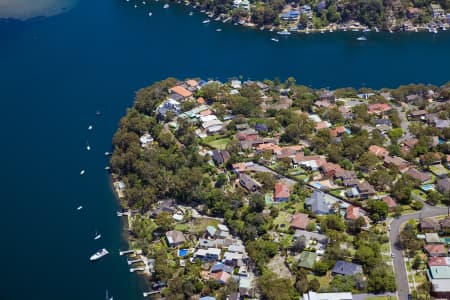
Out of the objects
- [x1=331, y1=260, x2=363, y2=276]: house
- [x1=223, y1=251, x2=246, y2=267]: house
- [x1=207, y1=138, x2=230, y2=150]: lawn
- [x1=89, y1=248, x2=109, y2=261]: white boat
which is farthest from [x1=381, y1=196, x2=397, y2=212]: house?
[x1=89, y1=248, x2=109, y2=261]: white boat

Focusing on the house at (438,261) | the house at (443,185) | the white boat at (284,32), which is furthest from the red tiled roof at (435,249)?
the white boat at (284,32)

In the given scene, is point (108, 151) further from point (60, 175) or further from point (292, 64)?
point (292, 64)

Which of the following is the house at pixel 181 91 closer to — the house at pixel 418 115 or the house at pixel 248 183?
the house at pixel 248 183

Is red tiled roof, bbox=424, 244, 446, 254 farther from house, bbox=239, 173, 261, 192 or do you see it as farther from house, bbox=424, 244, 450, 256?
house, bbox=239, 173, 261, 192

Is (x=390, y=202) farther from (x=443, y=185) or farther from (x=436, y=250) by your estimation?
(x=436, y=250)

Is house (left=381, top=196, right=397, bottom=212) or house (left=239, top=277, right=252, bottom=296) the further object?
house (left=381, top=196, right=397, bottom=212)

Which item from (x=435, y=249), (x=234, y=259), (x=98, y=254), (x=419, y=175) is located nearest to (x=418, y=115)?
(x=419, y=175)

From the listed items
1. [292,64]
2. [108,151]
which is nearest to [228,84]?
[292,64]
